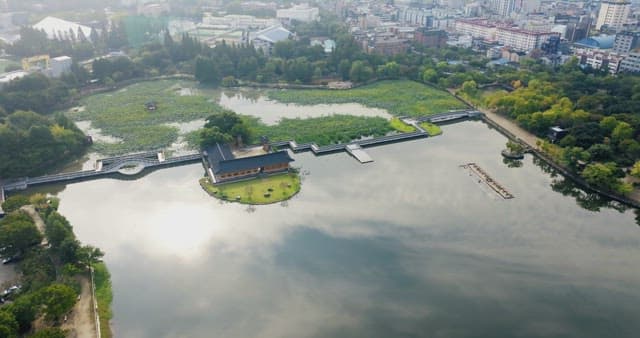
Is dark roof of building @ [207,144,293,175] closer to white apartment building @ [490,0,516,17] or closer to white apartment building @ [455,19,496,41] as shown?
white apartment building @ [455,19,496,41]

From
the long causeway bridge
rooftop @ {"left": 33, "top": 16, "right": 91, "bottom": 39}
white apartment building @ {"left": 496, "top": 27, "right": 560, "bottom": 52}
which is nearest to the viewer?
the long causeway bridge

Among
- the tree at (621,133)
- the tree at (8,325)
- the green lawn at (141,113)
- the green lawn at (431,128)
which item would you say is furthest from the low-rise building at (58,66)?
the tree at (621,133)

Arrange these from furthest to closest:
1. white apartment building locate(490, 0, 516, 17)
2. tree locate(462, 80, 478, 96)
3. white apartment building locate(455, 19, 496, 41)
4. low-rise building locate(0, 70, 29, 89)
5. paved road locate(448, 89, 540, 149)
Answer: white apartment building locate(490, 0, 516, 17) < white apartment building locate(455, 19, 496, 41) < tree locate(462, 80, 478, 96) < low-rise building locate(0, 70, 29, 89) < paved road locate(448, 89, 540, 149)

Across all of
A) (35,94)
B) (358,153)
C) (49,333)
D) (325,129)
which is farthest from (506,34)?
(49,333)

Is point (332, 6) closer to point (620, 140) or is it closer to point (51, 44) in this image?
point (51, 44)

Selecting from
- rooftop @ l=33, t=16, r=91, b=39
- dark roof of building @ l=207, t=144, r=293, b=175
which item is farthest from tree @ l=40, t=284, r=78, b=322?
rooftop @ l=33, t=16, r=91, b=39

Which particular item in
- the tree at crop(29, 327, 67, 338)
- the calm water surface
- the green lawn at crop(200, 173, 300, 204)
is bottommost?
the calm water surface

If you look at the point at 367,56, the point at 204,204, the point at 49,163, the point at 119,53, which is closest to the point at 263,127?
the point at 204,204

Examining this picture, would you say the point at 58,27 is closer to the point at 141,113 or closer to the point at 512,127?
the point at 141,113
